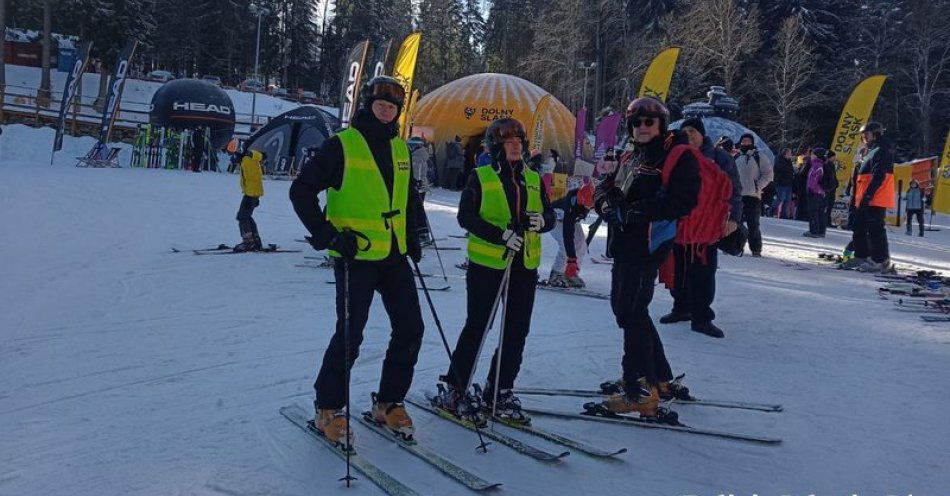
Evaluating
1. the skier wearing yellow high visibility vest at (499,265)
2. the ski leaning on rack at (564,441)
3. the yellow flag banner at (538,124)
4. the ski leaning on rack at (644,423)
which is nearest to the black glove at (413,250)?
the skier wearing yellow high visibility vest at (499,265)

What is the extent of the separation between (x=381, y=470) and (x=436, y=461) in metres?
0.26

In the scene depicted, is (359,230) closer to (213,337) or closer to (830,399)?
(213,337)

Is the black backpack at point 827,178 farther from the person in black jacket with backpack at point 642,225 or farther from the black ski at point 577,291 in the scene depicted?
the person in black jacket with backpack at point 642,225

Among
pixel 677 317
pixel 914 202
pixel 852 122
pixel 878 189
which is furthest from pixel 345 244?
pixel 852 122

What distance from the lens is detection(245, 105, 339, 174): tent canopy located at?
2633cm

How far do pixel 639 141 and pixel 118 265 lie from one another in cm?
728

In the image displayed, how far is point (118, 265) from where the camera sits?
29.6 ft

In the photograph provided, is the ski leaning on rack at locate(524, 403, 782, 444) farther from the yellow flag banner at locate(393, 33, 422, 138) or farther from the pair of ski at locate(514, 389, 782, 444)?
the yellow flag banner at locate(393, 33, 422, 138)

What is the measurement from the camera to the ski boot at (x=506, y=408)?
402 cm

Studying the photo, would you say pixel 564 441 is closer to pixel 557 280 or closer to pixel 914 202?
pixel 557 280

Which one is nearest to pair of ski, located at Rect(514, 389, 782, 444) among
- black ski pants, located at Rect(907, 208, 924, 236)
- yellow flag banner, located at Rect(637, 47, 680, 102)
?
yellow flag banner, located at Rect(637, 47, 680, 102)

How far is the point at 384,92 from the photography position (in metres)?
3.67

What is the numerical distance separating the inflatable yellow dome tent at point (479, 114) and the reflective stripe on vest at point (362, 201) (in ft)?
79.1

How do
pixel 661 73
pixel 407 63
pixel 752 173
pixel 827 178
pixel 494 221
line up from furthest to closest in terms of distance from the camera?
pixel 661 73, pixel 827 178, pixel 407 63, pixel 752 173, pixel 494 221
